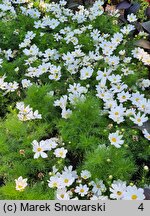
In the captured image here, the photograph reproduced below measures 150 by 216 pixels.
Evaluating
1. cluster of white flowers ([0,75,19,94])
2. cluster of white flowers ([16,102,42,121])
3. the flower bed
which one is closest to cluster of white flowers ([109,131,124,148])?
the flower bed

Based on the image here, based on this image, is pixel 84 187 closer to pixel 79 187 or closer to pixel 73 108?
pixel 79 187

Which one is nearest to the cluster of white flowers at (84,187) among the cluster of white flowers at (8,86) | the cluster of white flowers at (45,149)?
the cluster of white flowers at (45,149)

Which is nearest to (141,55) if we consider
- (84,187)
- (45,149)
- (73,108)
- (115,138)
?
(73,108)

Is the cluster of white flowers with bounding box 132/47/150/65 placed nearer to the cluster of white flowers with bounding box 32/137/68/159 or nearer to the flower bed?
the flower bed

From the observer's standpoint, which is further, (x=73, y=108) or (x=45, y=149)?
(x=73, y=108)

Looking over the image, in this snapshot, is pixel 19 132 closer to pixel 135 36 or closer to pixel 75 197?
pixel 75 197

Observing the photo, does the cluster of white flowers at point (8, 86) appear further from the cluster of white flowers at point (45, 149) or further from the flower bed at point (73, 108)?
the cluster of white flowers at point (45, 149)

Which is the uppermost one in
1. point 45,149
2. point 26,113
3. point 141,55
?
point 141,55
